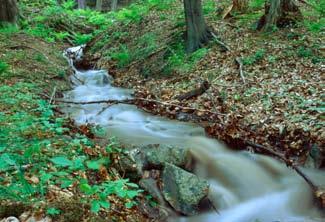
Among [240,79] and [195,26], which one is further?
[195,26]

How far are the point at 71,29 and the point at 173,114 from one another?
41.3ft

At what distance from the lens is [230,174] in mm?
6367

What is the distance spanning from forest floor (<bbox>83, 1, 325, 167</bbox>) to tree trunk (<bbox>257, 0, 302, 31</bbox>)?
30 cm

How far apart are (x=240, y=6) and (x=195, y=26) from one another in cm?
285

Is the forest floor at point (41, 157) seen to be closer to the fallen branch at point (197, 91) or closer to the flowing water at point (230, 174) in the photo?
the flowing water at point (230, 174)

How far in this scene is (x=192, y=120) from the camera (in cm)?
834

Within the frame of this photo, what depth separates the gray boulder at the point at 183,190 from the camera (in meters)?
5.16

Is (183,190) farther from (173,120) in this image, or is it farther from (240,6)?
(240,6)

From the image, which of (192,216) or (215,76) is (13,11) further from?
(192,216)

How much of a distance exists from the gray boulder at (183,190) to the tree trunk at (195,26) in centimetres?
642

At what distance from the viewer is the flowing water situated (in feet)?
18.1

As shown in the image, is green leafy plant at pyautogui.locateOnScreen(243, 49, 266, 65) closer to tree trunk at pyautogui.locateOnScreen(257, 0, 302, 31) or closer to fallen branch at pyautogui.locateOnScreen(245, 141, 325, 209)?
tree trunk at pyautogui.locateOnScreen(257, 0, 302, 31)

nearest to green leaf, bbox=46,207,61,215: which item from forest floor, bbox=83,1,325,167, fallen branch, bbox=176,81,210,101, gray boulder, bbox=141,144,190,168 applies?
gray boulder, bbox=141,144,190,168

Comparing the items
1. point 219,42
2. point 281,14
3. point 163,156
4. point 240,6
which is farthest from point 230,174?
point 240,6
